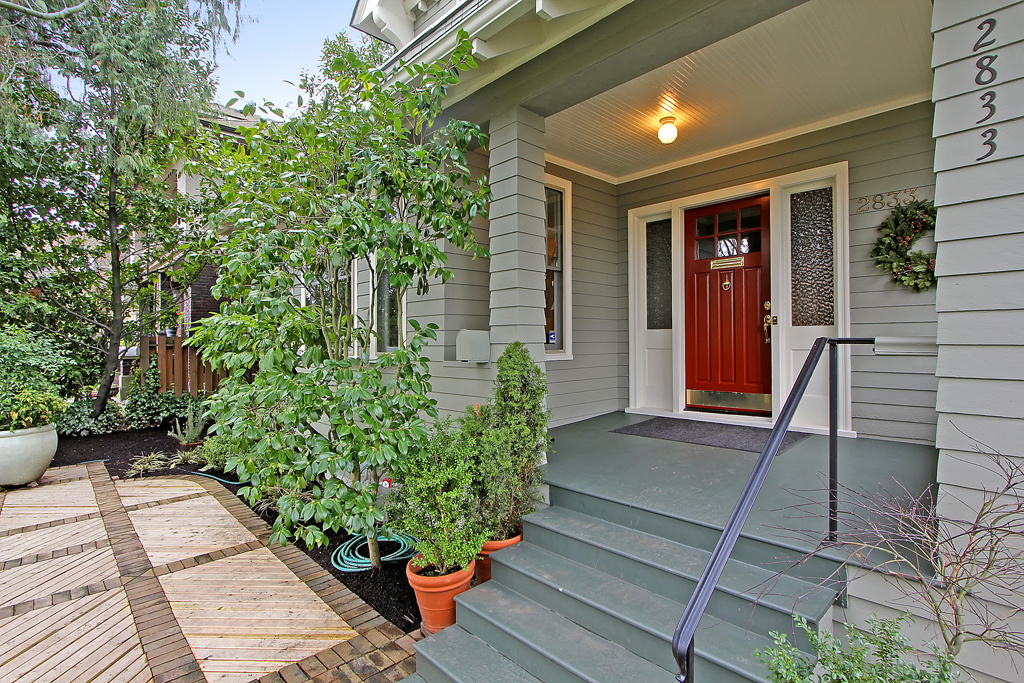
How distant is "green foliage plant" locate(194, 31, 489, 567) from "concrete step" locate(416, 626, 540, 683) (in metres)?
0.69

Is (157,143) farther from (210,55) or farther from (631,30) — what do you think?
(631,30)

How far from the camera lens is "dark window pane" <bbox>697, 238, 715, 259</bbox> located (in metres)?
4.54

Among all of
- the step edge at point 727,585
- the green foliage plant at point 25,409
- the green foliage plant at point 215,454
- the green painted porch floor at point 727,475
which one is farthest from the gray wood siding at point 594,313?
the green foliage plant at point 25,409

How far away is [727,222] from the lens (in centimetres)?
446

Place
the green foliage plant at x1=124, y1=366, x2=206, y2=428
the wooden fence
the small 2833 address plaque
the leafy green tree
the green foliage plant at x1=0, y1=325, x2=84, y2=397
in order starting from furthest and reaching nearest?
the wooden fence, the green foliage plant at x1=124, y1=366, x2=206, y2=428, the leafy green tree, the green foliage plant at x1=0, y1=325, x2=84, y2=397, the small 2833 address plaque

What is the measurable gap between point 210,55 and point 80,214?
3138mm

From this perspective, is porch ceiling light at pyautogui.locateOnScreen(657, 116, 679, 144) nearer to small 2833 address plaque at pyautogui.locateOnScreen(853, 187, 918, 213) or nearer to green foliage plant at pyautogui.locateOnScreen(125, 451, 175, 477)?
small 2833 address plaque at pyautogui.locateOnScreen(853, 187, 918, 213)

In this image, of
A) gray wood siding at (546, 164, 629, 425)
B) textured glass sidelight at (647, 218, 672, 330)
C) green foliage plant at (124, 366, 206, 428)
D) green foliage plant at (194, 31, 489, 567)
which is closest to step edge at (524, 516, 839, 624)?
green foliage plant at (194, 31, 489, 567)

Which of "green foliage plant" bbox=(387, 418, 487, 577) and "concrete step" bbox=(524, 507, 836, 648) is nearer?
"concrete step" bbox=(524, 507, 836, 648)

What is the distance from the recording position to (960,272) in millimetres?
1621

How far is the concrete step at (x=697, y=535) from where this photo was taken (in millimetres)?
1887

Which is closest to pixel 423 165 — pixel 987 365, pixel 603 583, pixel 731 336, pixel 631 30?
pixel 631 30

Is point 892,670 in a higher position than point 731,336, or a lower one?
lower

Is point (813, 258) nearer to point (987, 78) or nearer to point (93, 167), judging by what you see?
point (987, 78)
